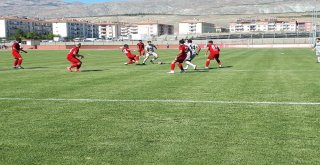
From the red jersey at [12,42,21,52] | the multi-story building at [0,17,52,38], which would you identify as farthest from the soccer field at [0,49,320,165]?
the multi-story building at [0,17,52,38]

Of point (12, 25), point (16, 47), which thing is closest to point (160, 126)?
point (16, 47)

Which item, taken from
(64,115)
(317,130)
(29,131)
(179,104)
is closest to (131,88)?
(179,104)

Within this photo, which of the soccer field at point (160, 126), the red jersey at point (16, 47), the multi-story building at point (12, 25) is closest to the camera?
the soccer field at point (160, 126)

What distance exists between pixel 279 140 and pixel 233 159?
1.34 meters

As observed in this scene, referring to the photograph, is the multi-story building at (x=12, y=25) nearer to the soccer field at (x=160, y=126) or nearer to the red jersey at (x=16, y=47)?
the red jersey at (x=16, y=47)

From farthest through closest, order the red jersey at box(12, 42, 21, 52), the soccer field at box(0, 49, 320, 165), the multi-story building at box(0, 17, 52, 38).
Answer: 1. the multi-story building at box(0, 17, 52, 38)
2. the red jersey at box(12, 42, 21, 52)
3. the soccer field at box(0, 49, 320, 165)

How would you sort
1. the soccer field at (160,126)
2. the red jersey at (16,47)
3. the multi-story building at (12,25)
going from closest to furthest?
the soccer field at (160,126) < the red jersey at (16,47) < the multi-story building at (12,25)

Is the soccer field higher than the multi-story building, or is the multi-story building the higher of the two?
the multi-story building

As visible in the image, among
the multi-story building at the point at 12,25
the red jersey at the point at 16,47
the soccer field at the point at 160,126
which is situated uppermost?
the multi-story building at the point at 12,25

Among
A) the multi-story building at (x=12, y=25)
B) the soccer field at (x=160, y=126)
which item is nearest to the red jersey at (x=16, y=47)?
the soccer field at (x=160, y=126)

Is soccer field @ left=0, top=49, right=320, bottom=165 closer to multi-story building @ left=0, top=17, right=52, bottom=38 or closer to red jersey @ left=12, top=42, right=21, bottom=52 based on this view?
red jersey @ left=12, top=42, right=21, bottom=52

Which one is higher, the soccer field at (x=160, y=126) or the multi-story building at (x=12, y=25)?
the multi-story building at (x=12, y=25)

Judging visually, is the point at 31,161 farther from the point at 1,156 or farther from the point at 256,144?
the point at 256,144

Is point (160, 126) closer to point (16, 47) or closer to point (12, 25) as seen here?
point (16, 47)
